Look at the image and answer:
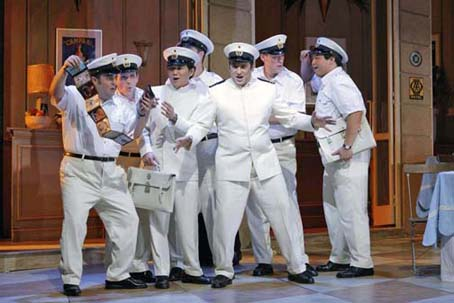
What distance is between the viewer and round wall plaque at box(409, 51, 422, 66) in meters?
8.12

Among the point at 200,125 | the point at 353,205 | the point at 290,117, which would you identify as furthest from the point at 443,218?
the point at 200,125

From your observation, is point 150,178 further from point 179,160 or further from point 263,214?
point 263,214

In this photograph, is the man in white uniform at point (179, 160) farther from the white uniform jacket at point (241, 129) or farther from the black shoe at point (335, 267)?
the black shoe at point (335, 267)

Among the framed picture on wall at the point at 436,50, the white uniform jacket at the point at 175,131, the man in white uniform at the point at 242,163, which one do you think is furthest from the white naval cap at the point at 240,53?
the framed picture on wall at the point at 436,50

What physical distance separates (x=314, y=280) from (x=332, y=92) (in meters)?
1.37

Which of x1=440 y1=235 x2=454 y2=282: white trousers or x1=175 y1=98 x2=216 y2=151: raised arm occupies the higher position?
x1=175 y1=98 x2=216 y2=151: raised arm

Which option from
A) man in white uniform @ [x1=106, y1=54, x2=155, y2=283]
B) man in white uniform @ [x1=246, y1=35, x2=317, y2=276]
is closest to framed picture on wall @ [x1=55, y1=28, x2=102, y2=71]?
man in white uniform @ [x1=106, y1=54, x2=155, y2=283]

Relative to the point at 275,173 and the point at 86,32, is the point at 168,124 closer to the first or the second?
the point at 275,173

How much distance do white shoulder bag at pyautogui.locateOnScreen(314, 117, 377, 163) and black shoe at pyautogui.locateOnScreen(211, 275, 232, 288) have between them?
1167 millimetres

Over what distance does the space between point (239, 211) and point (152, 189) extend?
627 mm

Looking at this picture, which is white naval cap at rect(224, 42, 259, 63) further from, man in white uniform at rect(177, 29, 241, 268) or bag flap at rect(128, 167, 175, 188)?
bag flap at rect(128, 167, 175, 188)

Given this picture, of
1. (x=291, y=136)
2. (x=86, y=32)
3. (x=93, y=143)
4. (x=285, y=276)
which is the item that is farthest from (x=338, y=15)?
(x=93, y=143)

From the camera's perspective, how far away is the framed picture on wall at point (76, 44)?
315 inches

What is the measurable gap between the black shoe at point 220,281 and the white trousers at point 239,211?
31mm
